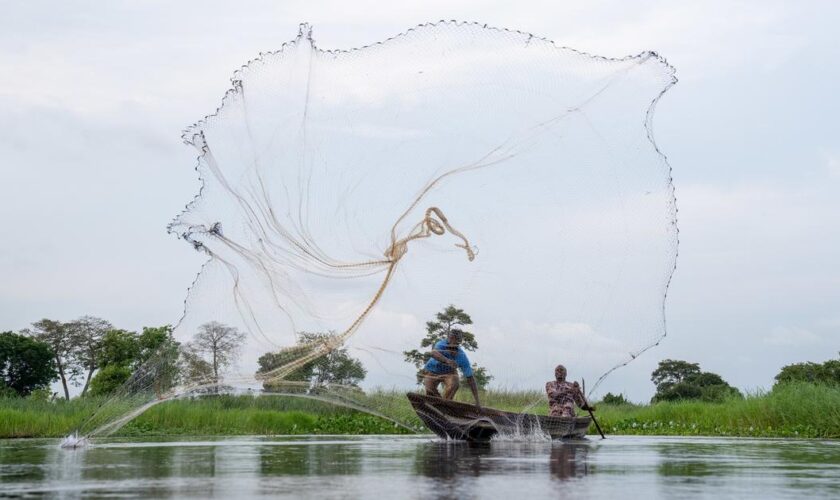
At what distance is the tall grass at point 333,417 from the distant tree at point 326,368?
997 centimetres

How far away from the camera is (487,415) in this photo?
22.2 meters

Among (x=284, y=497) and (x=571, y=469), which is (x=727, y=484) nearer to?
(x=571, y=469)

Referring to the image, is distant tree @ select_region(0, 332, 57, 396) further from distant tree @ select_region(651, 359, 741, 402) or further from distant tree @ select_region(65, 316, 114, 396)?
distant tree @ select_region(651, 359, 741, 402)

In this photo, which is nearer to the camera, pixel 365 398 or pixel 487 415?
pixel 365 398

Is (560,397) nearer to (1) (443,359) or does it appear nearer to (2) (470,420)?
(2) (470,420)

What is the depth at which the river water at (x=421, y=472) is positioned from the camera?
11.3 m

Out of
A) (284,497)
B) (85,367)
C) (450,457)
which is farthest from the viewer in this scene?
(85,367)

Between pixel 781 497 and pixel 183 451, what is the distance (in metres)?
11.9

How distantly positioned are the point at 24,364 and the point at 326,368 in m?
51.4

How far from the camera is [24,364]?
216ft

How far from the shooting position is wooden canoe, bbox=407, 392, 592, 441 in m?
21.7

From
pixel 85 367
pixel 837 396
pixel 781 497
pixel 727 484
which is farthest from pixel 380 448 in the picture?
pixel 85 367

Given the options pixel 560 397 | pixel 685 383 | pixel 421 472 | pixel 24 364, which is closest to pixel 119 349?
pixel 24 364

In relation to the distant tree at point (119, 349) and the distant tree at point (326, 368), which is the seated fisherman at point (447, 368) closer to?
the distant tree at point (326, 368)
